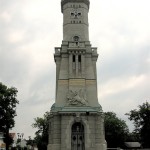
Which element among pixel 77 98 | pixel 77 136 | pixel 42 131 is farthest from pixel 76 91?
pixel 42 131

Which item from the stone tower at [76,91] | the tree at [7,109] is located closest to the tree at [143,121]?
the stone tower at [76,91]

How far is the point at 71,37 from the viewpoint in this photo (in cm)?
4984

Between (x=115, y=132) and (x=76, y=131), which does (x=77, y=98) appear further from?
(x=115, y=132)

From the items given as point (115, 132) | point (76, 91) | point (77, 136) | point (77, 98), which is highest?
point (76, 91)

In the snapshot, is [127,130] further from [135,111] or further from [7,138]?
[7,138]

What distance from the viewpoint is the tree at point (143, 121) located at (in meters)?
53.7

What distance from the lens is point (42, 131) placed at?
245 feet

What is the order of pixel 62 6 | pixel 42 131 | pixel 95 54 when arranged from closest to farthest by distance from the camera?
pixel 95 54 < pixel 62 6 < pixel 42 131

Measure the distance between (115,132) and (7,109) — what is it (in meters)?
34.9

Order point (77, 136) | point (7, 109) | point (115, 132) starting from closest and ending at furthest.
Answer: point (77, 136), point (7, 109), point (115, 132)

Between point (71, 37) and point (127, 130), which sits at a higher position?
point (71, 37)

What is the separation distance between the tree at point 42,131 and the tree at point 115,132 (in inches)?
649

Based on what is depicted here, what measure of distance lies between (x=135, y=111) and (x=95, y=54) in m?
Answer: 15.9

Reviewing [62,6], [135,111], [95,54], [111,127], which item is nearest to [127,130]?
[111,127]
